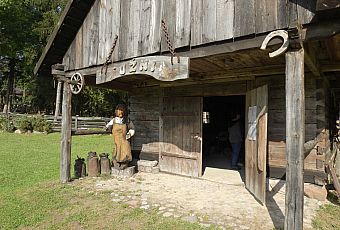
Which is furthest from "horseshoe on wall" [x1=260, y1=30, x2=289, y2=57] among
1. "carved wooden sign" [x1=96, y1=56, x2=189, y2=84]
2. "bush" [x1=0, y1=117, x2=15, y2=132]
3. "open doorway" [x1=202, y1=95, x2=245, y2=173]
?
"bush" [x1=0, y1=117, x2=15, y2=132]

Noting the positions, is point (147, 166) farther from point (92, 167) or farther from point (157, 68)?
point (157, 68)

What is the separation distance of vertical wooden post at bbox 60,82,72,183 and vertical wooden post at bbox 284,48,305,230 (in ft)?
18.0

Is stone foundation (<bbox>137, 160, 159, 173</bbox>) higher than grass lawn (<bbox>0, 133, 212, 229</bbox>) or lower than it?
higher

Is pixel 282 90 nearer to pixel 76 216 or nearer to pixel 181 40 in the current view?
pixel 181 40

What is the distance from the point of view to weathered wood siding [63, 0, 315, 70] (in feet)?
13.6


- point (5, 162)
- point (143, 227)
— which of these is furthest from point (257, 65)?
point (5, 162)

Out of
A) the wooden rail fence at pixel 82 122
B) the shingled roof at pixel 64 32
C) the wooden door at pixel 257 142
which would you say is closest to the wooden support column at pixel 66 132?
the shingled roof at pixel 64 32

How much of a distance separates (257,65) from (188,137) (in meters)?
2.90

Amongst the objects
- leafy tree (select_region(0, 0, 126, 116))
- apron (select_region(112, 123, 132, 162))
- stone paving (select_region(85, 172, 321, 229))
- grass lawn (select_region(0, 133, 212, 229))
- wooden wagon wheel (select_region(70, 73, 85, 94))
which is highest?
leafy tree (select_region(0, 0, 126, 116))

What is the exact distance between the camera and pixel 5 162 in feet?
32.4

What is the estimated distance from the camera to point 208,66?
6199mm

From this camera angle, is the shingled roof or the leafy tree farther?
the leafy tree

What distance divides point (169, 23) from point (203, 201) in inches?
145

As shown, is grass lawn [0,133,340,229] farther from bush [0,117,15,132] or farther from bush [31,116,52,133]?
bush [0,117,15,132]
